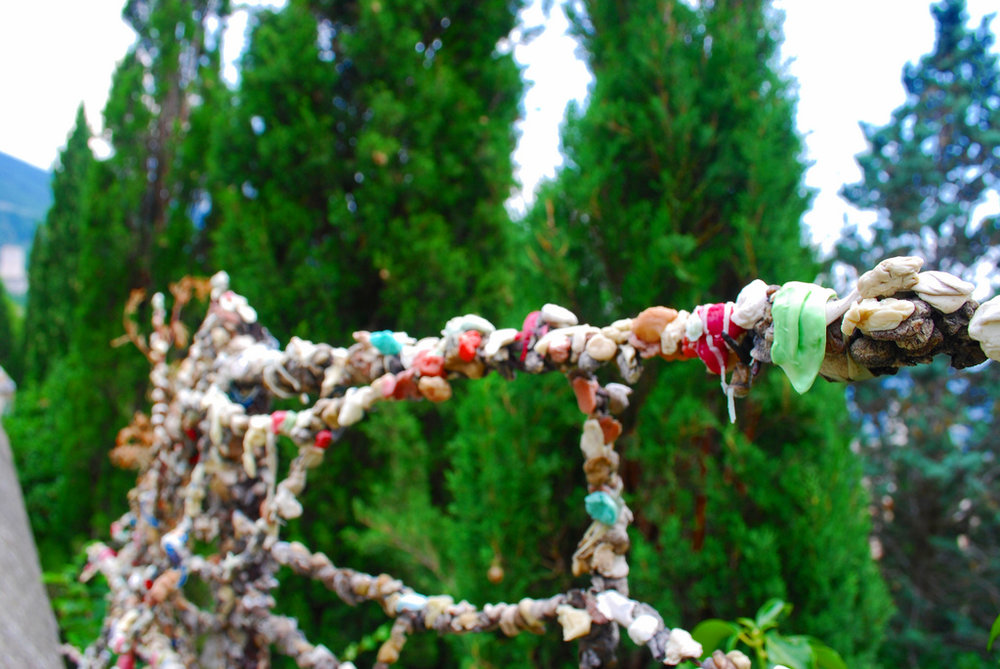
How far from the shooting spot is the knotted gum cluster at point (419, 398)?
0.36 m

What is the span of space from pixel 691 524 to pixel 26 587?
1.12 meters

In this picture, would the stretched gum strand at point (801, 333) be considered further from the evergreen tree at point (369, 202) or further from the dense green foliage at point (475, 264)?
the evergreen tree at point (369, 202)

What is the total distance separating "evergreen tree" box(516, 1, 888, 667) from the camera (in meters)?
1.13

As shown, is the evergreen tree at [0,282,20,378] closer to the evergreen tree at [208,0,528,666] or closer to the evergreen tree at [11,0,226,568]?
the evergreen tree at [11,0,226,568]

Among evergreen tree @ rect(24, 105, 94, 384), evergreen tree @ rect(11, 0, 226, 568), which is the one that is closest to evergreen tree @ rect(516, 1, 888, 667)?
evergreen tree @ rect(11, 0, 226, 568)

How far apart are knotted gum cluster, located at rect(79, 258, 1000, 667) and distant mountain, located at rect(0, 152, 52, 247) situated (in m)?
2.56

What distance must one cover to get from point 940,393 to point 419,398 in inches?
79.3

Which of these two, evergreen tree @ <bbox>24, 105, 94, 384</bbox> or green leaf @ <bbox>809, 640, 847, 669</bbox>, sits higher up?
evergreen tree @ <bbox>24, 105, 94, 384</bbox>

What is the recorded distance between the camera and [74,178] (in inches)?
219

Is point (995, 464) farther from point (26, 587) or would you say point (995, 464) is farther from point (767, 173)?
point (26, 587)

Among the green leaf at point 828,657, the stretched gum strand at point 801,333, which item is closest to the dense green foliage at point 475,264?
the green leaf at point 828,657

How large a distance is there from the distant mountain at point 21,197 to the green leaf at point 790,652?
331 centimetres

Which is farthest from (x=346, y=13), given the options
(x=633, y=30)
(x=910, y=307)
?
(x=910, y=307)

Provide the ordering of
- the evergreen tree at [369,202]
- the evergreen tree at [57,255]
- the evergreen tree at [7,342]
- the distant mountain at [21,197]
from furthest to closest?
the evergreen tree at [7,342] < the evergreen tree at [57,255] < the distant mountain at [21,197] < the evergreen tree at [369,202]
